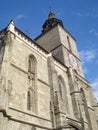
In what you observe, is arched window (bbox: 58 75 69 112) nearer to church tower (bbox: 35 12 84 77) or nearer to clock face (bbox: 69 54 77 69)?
church tower (bbox: 35 12 84 77)

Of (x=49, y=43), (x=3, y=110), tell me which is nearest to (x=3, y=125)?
(x=3, y=110)

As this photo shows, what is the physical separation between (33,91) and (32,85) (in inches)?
19.6

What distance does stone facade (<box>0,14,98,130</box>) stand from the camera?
10.1m

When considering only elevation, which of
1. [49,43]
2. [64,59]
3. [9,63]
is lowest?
[9,63]

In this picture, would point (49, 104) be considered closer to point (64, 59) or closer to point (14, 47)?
point (14, 47)

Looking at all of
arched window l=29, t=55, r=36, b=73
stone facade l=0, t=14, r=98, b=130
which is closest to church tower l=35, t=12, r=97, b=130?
stone facade l=0, t=14, r=98, b=130

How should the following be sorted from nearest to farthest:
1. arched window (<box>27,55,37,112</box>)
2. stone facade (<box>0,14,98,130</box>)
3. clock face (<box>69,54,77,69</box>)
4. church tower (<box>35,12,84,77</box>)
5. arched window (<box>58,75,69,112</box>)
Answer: stone facade (<box>0,14,98,130</box>), arched window (<box>27,55,37,112</box>), arched window (<box>58,75,69,112</box>), church tower (<box>35,12,84,77</box>), clock face (<box>69,54,77,69</box>)

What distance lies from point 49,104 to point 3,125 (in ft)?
17.6

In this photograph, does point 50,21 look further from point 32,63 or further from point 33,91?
point 33,91

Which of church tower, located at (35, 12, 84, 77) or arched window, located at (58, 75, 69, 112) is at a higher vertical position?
church tower, located at (35, 12, 84, 77)

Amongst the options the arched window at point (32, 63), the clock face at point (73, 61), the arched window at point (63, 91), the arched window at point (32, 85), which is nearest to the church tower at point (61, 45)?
the clock face at point (73, 61)

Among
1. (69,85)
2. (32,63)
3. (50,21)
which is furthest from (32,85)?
(50,21)

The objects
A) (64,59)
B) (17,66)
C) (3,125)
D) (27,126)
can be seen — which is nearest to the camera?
(3,125)

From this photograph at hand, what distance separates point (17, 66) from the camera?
12.3 m
